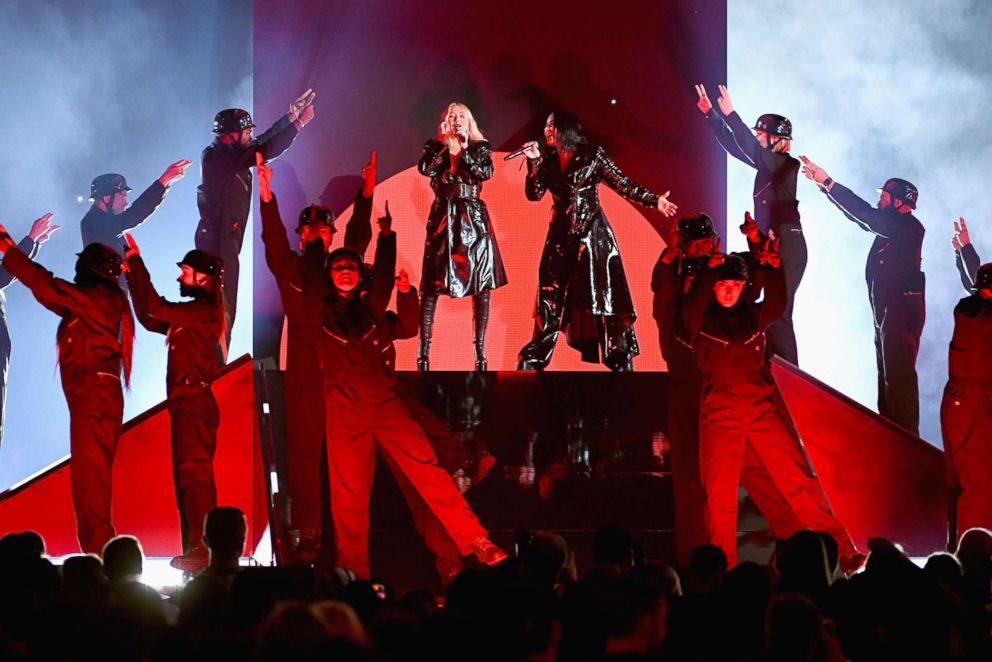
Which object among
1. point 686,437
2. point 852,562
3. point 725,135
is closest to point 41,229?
point 725,135

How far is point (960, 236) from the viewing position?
9.52 m

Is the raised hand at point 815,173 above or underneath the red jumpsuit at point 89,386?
above

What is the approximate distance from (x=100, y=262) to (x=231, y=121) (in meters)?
3.01

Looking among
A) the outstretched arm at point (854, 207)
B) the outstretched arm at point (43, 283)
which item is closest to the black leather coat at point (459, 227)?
the outstretched arm at point (43, 283)

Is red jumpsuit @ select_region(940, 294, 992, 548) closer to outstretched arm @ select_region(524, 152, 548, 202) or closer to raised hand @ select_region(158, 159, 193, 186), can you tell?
outstretched arm @ select_region(524, 152, 548, 202)

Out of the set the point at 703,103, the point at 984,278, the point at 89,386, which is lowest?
the point at 89,386

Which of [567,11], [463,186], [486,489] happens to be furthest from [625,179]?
[486,489]

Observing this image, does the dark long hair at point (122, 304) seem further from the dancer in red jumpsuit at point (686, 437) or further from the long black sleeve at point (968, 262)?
the long black sleeve at point (968, 262)

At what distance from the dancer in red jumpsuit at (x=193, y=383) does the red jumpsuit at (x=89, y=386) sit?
26cm

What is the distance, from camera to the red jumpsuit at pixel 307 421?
730cm

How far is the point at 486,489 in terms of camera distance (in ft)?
25.3

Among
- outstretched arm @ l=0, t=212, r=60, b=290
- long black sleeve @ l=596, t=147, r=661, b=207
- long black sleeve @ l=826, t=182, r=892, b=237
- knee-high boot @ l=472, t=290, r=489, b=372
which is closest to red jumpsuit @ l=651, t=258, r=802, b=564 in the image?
long black sleeve @ l=596, t=147, r=661, b=207

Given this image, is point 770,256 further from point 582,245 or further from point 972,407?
point 582,245

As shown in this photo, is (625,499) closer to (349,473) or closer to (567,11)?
(349,473)
